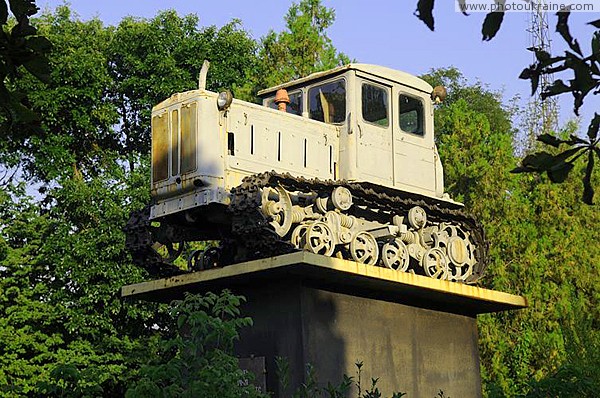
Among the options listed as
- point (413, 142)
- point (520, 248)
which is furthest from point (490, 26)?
point (520, 248)

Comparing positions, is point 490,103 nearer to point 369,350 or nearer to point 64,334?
point 64,334

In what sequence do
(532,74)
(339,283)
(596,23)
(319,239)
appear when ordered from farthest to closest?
1. (319,239)
2. (339,283)
3. (532,74)
4. (596,23)

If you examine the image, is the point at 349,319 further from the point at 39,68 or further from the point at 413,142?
the point at 39,68

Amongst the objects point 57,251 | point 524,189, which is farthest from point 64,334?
point 524,189

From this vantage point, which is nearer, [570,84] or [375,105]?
[570,84]

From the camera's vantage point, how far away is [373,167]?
500 inches

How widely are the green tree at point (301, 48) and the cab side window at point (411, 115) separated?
272 inches

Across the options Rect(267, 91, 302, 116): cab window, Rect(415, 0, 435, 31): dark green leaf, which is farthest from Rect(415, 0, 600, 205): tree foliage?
Rect(267, 91, 302, 116): cab window

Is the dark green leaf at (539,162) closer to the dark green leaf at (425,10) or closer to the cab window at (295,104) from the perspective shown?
the dark green leaf at (425,10)

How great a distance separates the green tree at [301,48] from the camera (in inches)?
819

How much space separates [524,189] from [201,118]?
12.5 meters

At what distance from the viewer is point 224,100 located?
11625 millimetres

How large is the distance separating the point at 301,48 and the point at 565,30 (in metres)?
18.6

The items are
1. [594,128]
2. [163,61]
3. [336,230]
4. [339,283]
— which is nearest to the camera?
[594,128]
